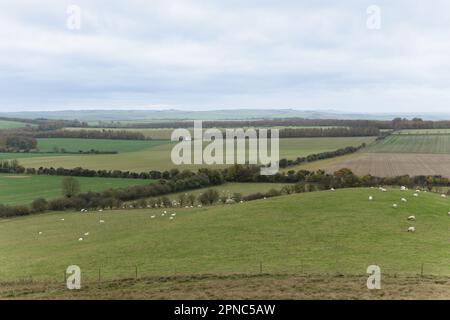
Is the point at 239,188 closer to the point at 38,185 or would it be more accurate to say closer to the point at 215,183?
the point at 215,183

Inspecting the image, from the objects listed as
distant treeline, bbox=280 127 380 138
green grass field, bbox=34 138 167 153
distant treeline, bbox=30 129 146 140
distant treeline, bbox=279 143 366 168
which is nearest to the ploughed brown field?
distant treeline, bbox=279 143 366 168

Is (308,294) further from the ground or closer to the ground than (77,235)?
further from the ground

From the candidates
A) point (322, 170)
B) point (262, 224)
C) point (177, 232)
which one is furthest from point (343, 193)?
point (322, 170)

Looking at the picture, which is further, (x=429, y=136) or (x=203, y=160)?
(x=429, y=136)

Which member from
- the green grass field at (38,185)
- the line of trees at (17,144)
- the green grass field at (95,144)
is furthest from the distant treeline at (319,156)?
the line of trees at (17,144)

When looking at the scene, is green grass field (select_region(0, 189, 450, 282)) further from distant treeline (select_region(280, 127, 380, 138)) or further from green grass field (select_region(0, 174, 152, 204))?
distant treeline (select_region(280, 127, 380, 138))

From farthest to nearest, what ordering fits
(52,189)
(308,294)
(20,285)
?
(52,189) < (20,285) < (308,294)

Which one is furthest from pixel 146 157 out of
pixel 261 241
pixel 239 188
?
pixel 261 241

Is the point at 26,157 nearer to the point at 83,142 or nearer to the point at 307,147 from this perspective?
the point at 83,142
